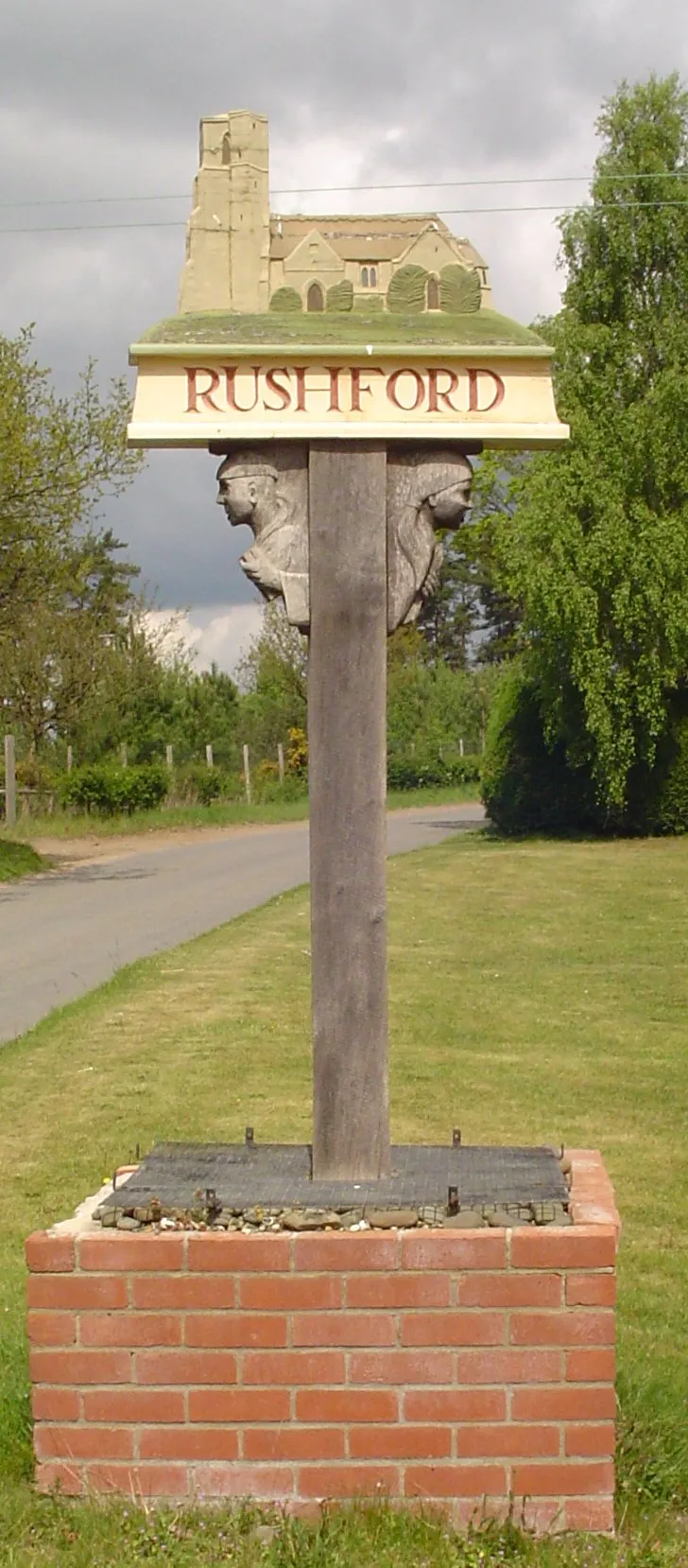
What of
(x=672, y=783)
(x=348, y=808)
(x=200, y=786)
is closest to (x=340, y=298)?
→ (x=348, y=808)

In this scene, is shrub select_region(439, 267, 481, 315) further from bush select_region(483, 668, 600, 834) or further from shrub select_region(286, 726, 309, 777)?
shrub select_region(286, 726, 309, 777)

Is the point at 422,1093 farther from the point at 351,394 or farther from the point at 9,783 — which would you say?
the point at 9,783

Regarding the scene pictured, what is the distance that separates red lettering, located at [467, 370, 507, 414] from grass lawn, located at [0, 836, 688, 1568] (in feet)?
7.87

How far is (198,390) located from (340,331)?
370 mm

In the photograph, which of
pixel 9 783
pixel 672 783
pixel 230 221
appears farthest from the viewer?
pixel 9 783

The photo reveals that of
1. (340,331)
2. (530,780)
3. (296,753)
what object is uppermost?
(340,331)

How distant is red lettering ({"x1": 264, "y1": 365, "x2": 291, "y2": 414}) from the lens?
4031 mm

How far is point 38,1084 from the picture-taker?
924cm

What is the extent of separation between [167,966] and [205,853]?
1319cm

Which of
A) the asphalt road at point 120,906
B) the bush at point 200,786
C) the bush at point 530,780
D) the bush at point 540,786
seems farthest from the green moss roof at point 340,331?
the bush at point 200,786

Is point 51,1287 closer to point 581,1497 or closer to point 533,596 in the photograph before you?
point 581,1497

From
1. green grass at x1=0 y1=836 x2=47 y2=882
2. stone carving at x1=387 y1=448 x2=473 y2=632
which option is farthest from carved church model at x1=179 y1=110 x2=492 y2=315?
green grass at x1=0 y1=836 x2=47 y2=882

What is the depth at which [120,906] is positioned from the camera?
19.1 metres

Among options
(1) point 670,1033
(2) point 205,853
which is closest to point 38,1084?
(1) point 670,1033
